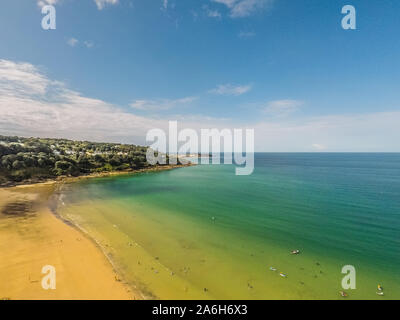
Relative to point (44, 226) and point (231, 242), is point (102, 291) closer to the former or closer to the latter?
point (231, 242)

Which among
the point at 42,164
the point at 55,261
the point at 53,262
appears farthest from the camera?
the point at 42,164

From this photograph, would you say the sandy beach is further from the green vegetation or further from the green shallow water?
Answer: the green vegetation

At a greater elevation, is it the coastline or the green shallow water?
the coastline

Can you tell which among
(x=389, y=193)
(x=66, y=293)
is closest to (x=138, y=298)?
(x=66, y=293)

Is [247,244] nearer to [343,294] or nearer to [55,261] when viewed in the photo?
[343,294]

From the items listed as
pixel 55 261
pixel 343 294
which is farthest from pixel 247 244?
pixel 55 261

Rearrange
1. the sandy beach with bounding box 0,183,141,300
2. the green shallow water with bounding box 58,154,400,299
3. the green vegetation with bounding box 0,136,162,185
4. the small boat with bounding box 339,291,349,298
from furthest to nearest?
the green vegetation with bounding box 0,136,162,185, the green shallow water with bounding box 58,154,400,299, the small boat with bounding box 339,291,349,298, the sandy beach with bounding box 0,183,141,300

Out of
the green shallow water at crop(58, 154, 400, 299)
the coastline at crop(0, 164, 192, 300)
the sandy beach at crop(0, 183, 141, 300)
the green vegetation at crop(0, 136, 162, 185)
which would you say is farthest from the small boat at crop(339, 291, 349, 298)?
the green vegetation at crop(0, 136, 162, 185)

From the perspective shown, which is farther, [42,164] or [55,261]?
[42,164]
